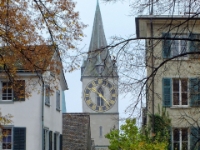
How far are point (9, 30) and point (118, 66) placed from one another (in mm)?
4800

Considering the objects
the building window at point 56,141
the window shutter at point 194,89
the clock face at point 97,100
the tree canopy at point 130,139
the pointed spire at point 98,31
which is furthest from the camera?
the pointed spire at point 98,31

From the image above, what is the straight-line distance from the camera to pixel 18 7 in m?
19.9

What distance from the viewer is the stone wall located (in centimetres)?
5072

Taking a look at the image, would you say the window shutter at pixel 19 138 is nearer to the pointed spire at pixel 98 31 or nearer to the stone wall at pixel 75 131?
the stone wall at pixel 75 131

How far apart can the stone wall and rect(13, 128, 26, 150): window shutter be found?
1253cm

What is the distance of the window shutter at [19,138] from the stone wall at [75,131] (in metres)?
12.5

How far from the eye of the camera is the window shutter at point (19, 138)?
1464 inches

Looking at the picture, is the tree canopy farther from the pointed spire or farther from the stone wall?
the pointed spire

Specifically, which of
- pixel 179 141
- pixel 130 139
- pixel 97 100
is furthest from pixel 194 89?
pixel 97 100

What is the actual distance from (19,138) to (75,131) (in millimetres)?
15240

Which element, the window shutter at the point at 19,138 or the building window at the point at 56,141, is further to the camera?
the building window at the point at 56,141

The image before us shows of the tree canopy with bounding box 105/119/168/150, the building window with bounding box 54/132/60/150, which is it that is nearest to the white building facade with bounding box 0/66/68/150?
the building window with bounding box 54/132/60/150

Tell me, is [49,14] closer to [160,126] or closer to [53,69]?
[53,69]

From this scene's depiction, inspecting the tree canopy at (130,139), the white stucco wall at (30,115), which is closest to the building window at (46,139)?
the white stucco wall at (30,115)
